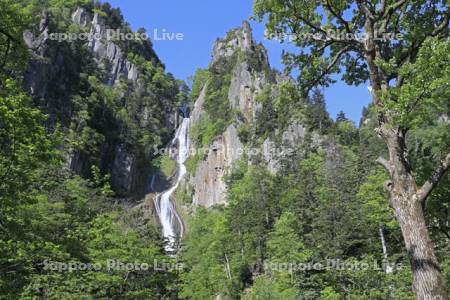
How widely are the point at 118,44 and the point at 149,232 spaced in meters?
85.1

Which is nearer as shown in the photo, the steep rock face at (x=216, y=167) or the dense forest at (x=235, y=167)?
the dense forest at (x=235, y=167)

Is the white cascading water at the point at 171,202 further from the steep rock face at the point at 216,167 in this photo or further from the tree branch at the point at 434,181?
the tree branch at the point at 434,181

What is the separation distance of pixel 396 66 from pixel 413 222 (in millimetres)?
2775

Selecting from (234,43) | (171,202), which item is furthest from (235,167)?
(234,43)

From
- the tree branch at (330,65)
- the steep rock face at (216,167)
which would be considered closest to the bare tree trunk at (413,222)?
the tree branch at (330,65)

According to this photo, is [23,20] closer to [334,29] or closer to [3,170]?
[3,170]

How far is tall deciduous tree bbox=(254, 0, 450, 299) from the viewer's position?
6.22m

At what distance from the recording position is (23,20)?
922 cm

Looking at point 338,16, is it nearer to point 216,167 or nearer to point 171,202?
point 216,167

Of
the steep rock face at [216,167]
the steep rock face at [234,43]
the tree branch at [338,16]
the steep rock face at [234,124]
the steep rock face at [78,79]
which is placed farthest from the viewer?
the steep rock face at [234,43]

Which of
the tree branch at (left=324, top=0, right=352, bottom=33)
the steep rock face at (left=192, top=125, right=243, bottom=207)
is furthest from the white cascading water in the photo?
the tree branch at (left=324, top=0, right=352, bottom=33)

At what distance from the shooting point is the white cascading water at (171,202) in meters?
67.0

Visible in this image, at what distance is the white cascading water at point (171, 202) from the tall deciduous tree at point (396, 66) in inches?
1614

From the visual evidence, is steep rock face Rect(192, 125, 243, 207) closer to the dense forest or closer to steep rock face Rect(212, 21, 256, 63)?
the dense forest
